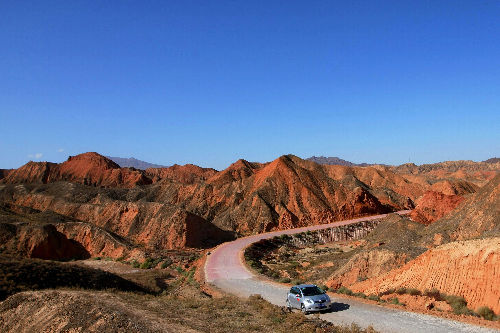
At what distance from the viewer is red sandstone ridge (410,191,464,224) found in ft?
156

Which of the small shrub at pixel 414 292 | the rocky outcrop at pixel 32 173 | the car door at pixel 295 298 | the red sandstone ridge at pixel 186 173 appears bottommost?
the car door at pixel 295 298

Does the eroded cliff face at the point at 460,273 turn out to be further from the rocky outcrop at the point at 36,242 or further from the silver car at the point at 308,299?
the rocky outcrop at the point at 36,242

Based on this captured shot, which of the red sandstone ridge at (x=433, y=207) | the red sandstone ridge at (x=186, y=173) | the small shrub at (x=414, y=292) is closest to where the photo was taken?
the small shrub at (x=414, y=292)

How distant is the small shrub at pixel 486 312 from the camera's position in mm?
16500

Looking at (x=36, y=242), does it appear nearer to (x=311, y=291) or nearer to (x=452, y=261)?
(x=311, y=291)

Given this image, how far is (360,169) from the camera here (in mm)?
125875

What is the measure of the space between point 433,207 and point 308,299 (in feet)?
122

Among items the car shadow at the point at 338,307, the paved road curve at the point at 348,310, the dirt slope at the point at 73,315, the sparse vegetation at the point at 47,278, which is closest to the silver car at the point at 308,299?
the car shadow at the point at 338,307

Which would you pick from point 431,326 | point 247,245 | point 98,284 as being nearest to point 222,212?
point 247,245

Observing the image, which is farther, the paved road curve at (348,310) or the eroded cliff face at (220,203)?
the eroded cliff face at (220,203)

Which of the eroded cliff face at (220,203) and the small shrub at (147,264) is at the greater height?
the eroded cliff face at (220,203)

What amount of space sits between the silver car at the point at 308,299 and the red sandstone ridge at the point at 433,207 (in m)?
33.8

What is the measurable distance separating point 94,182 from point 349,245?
108009 mm

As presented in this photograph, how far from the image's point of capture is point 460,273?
20.1 m
